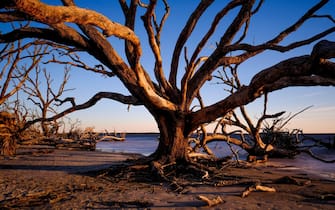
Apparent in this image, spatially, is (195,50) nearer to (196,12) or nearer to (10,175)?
(196,12)

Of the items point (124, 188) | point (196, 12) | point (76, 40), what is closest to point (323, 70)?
point (196, 12)

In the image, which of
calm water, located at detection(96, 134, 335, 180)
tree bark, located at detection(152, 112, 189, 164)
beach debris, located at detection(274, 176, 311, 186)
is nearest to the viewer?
beach debris, located at detection(274, 176, 311, 186)

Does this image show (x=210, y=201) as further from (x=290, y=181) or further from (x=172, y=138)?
(x=172, y=138)

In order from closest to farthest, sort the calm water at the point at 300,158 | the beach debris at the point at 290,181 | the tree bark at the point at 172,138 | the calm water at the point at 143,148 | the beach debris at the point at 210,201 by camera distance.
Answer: the beach debris at the point at 210,201 → the beach debris at the point at 290,181 → the tree bark at the point at 172,138 → the calm water at the point at 300,158 → the calm water at the point at 143,148

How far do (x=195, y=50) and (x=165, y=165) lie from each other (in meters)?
2.92

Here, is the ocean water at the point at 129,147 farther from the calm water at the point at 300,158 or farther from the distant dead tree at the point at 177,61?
the distant dead tree at the point at 177,61

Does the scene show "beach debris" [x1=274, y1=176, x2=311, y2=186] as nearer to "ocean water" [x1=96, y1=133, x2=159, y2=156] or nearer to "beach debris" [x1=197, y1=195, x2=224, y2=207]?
"beach debris" [x1=197, y1=195, x2=224, y2=207]

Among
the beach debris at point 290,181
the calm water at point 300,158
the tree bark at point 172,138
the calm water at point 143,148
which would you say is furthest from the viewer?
the calm water at point 143,148

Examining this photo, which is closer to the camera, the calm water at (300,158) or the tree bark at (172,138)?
the tree bark at (172,138)

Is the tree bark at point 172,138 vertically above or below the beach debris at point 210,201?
above

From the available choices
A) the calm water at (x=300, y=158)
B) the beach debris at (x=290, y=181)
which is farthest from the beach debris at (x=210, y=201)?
the calm water at (x=300, y=158)

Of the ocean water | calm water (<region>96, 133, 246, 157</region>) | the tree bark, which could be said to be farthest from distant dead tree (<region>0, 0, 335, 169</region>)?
the ocean water

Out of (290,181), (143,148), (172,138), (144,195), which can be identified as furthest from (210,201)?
(143,148)

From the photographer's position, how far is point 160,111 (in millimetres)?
5594
